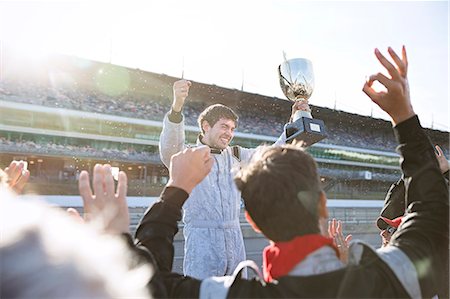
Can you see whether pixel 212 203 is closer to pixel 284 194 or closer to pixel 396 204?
pixel 396 204

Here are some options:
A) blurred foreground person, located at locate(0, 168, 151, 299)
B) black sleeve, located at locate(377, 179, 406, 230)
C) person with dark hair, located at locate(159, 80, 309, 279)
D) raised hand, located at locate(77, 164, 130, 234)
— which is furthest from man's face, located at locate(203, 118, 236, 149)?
blurred foreground person, located at locate(0, 168, 151, 299)

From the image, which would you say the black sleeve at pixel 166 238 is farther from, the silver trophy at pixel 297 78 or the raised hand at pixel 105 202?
the silver trophy at pixel 297 78

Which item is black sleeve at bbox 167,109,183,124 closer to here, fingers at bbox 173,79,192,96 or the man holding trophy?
the man holding trophy

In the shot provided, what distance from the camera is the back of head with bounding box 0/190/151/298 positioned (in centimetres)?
59

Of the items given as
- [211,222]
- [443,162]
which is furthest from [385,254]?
[211,222]

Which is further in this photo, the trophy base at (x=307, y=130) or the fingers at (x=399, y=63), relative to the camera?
the trophy base at (x=307, y=130)

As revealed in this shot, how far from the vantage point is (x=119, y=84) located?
25609mm

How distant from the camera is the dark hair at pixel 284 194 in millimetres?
1157

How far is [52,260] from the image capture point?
61cm

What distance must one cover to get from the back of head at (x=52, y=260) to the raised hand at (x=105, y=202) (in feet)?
1.05

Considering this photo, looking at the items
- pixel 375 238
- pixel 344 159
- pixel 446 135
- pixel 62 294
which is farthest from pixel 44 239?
pixel 446 135

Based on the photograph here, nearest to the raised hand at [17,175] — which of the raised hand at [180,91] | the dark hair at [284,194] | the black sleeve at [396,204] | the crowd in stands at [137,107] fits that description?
the dark hair at [284,194]

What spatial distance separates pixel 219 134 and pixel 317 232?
1.98 m

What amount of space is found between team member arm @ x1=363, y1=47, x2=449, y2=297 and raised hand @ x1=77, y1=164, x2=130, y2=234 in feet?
2.44
